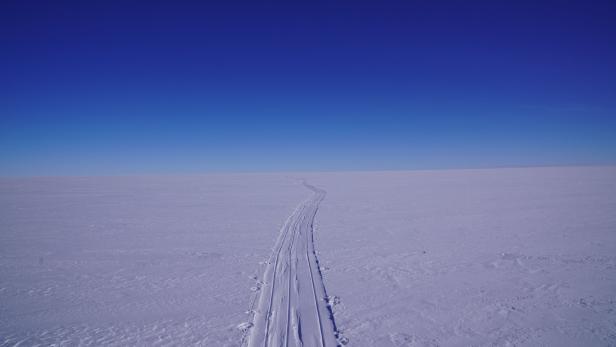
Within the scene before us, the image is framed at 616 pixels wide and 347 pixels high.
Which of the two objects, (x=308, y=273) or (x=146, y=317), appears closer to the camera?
(x=146, y=317)

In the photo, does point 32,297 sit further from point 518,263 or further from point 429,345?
point 518,263

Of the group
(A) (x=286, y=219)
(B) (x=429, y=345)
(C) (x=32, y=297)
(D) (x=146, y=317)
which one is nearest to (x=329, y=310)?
(B) (x=429, y=345)

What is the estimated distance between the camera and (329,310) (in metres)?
5.23

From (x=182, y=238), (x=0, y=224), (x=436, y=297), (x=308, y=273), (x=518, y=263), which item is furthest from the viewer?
(x=0, y=224)

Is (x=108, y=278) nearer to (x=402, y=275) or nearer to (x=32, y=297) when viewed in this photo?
(x=32, y=297)

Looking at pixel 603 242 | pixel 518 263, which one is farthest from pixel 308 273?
pixel 603 242

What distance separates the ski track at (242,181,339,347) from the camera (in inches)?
172

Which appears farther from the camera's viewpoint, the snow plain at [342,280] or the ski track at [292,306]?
the snow plain at [342,280]

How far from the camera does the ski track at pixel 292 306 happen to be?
4.37 metres

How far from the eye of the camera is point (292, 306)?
5.23m

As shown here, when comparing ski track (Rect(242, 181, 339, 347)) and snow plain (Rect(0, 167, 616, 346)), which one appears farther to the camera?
snow plain (Rect(0, 167, 616, 346))

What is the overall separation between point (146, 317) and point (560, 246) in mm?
10376

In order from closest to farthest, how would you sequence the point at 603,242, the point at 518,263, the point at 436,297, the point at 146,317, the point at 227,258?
the point at 146,317, the point at 436,297, the point at 518,263, the point at 227,258, the point at 603,242

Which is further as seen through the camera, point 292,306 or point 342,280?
point 342,280
